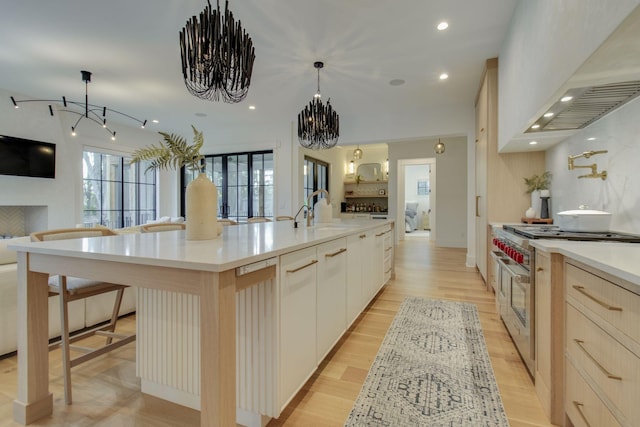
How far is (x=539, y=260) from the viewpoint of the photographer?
5.24ft

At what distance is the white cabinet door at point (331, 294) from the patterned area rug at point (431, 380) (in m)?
0.32

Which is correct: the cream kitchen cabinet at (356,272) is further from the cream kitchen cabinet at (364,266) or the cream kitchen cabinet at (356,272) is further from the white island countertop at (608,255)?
the white island countertop at (608,255)

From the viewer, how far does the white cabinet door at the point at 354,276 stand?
2.25 meters

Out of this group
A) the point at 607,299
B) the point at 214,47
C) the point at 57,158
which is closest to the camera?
the point at 607,299

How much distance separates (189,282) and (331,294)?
106 centimetres

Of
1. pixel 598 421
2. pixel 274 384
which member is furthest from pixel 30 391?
pixel 598 421

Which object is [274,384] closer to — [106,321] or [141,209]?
[106,321]

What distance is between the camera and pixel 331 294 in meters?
1.89

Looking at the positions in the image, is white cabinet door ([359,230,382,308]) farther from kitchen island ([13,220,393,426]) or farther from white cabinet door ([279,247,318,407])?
white cabinet door ([279,247,318,407])

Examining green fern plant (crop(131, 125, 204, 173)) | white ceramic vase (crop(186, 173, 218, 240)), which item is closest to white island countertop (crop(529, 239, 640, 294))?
white ceramic vase (crop(186, 173, 218, 240))

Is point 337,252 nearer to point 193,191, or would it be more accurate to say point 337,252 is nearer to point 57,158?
point 193,191

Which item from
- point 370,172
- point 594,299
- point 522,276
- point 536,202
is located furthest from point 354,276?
point 370,172

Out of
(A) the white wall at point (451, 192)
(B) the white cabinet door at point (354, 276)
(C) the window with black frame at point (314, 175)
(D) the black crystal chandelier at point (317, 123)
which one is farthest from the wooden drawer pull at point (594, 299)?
(A) the white wall at point (451, 192)

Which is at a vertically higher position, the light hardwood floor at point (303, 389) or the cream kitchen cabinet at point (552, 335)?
the cream kitchen cabinet at point (552, 335)
